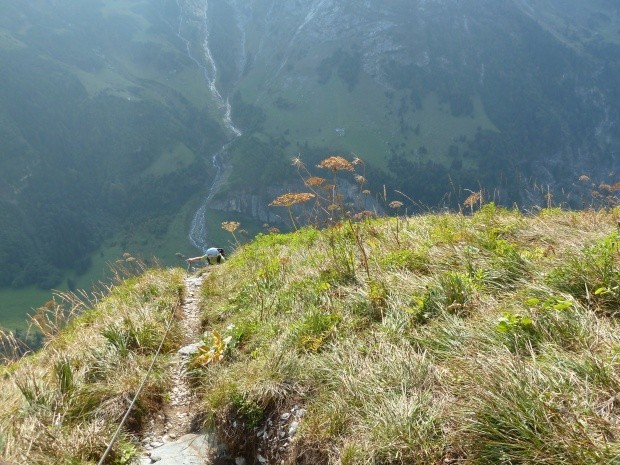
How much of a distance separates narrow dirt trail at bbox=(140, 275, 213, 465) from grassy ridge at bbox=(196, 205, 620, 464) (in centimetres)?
31

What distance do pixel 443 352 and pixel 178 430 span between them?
350 cm

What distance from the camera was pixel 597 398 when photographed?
103 inches

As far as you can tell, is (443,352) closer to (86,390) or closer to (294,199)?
(294,199)

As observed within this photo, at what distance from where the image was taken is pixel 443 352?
387 cm

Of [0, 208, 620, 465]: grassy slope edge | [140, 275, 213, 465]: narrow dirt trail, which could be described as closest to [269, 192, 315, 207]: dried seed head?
[0, 208, 620, 465]: grassy slope edge

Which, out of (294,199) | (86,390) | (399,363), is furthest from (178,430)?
(294,199)

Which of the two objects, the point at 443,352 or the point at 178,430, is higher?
the point at 443,352

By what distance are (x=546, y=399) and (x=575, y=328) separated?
1.10m

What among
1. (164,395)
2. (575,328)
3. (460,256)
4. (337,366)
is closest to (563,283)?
(575,328)

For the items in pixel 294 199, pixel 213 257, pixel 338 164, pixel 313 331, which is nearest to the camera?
pixel 313 331

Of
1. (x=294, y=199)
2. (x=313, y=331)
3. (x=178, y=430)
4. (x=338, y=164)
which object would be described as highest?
(x=338, y=164)

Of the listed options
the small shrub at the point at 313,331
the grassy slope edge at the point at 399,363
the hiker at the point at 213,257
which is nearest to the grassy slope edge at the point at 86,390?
the grassy slope edge at the point at 399,363

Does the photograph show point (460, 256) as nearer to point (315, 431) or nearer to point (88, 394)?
point (315, 431)

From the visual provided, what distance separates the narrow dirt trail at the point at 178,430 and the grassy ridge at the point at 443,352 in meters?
0.31
